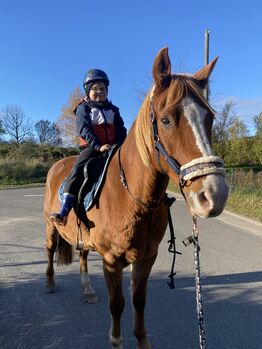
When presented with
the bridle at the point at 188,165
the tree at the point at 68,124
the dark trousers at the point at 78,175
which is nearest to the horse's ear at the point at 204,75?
the bridle at the point at 188,165

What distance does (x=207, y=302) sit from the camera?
172 inches

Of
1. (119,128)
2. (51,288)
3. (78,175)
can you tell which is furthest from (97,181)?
(51,288)

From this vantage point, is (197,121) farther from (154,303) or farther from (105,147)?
(154,303)

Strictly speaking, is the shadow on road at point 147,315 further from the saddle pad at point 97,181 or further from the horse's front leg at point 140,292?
the saddle pad at point 97,181

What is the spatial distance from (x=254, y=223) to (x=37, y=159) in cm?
2300

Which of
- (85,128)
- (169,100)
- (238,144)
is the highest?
(238,144)

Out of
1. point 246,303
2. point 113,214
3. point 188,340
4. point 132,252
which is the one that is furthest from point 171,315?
point 113,214

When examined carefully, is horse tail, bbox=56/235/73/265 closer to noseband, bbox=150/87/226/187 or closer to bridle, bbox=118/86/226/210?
bridle, bbox=118/86/226/210

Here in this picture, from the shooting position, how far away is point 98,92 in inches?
147

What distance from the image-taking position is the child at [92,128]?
3.48 metres

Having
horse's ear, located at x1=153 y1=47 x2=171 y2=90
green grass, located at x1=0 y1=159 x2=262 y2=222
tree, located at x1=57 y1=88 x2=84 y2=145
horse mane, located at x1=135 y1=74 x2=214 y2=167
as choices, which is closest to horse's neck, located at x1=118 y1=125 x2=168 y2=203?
horse mane, located at x1=135 y1=74 x2=214 y2=167

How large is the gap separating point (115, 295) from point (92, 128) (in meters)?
1.72

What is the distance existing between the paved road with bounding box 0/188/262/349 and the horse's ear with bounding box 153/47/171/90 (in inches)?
105

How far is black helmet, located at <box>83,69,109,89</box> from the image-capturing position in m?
3.68
